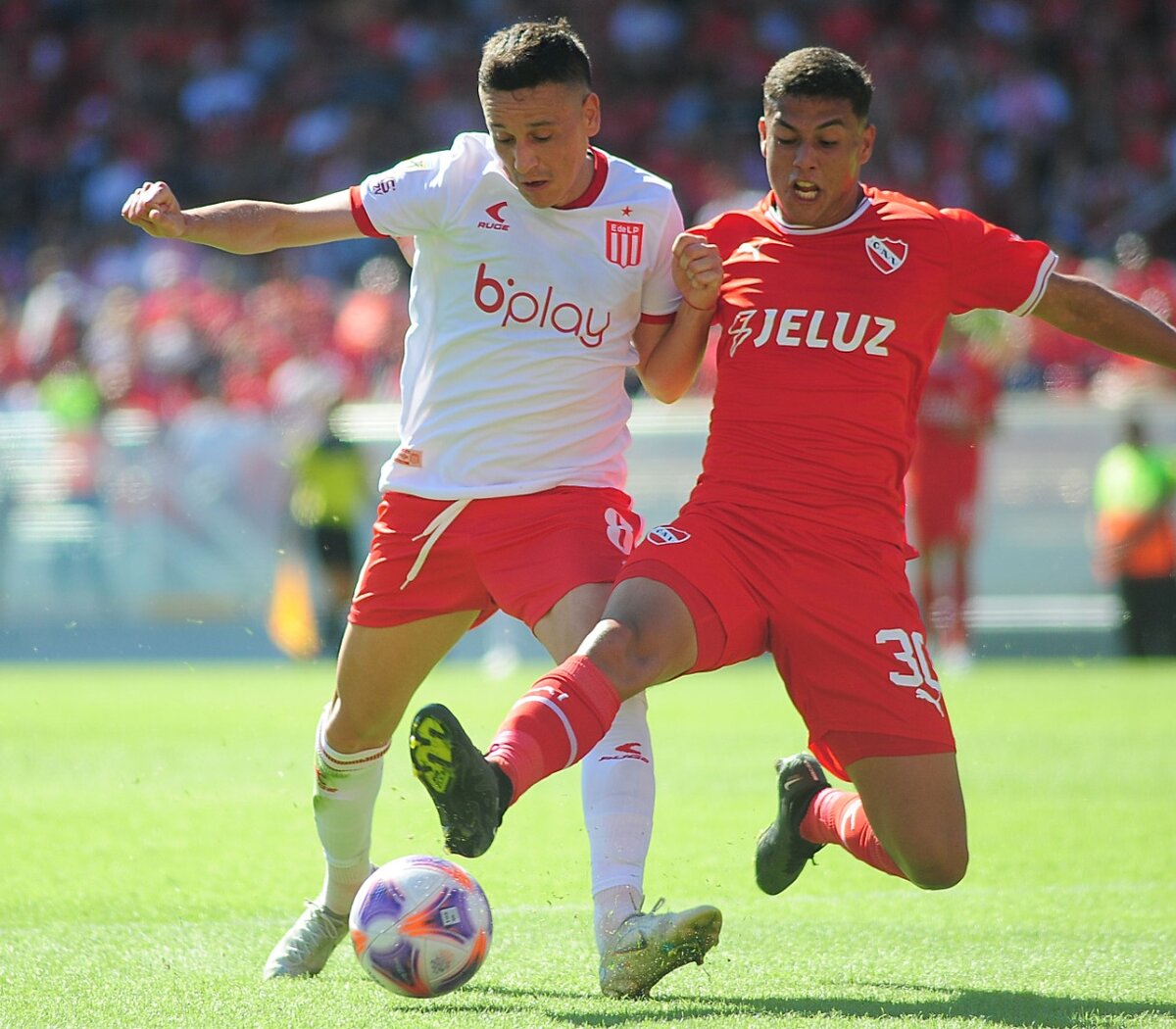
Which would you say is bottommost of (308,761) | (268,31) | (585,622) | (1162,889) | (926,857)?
(308,761)

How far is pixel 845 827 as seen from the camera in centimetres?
498

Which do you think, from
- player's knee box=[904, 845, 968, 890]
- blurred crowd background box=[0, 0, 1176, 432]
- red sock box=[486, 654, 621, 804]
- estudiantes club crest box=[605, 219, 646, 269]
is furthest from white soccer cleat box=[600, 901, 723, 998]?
blurred crowd background box=[0, 0, 1176, 432]

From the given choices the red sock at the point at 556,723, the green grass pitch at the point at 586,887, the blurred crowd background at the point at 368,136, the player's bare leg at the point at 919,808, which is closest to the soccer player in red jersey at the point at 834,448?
the player's bare leg at the point at 919,808

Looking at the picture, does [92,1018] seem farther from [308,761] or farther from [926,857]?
[308,761]

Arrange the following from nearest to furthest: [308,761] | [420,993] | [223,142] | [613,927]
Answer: [420,993]
[613,927]
[308,761]
[223,142]

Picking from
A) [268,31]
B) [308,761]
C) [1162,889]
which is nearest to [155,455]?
[308,761]

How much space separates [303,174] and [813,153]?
16.8 meters

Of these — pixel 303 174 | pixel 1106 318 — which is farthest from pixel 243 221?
pixel 303 174

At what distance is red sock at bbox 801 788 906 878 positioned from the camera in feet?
15.8

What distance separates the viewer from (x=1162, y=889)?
600 cm

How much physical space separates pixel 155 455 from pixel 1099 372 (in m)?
7.84

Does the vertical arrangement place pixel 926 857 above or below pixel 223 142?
below

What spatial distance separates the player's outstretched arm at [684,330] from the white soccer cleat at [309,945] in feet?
5.58

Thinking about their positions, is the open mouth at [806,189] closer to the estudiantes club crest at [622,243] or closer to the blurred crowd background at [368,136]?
the estudiantes club crest at [622,243]
